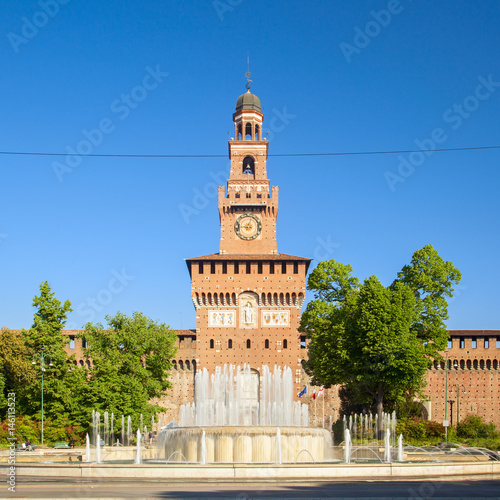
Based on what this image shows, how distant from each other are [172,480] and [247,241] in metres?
39.5

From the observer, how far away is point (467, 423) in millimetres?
48219

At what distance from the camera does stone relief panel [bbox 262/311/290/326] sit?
55.7 meters

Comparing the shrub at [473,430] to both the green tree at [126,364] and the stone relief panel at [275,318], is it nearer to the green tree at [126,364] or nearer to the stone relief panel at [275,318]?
the stone relief panel at [275,318]

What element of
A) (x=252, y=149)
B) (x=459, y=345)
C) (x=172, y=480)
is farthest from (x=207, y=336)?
(x=172, y=480)

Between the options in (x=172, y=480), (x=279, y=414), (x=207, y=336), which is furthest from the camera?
(x=207, y=336)

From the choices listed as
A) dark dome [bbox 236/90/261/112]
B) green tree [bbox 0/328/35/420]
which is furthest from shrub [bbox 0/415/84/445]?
dark dome [bbox 236/90/261/112]

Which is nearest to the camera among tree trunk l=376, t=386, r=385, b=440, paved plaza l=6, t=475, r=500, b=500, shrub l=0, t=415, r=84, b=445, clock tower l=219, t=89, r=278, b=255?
paved plaza l=6, t=475, r=500, b=500

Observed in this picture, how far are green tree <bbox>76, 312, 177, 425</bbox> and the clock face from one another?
14220 millimetres

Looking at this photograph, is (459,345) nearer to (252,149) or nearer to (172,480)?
(252,149)

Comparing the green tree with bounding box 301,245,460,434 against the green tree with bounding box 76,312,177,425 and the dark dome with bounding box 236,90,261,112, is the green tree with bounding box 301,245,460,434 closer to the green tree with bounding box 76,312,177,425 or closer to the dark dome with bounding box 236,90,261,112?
the green tree with bounding box 76,312,177,425

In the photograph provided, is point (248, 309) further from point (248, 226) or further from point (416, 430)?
point (416, 430)

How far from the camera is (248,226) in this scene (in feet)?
194

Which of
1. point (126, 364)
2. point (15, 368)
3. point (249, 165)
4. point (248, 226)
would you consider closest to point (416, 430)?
point (126, 364)

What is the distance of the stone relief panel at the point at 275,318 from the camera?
55659 millimetres
